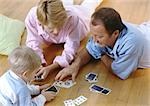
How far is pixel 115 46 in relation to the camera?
226 centimetres

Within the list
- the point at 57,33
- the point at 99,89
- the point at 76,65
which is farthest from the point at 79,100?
the point at 57,33

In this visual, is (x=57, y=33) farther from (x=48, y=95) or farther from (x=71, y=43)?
(x=48, y=95)

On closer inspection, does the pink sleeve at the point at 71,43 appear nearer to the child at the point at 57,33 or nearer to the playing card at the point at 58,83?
the child at the point at 57,33

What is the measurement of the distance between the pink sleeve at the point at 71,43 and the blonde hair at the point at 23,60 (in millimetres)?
540

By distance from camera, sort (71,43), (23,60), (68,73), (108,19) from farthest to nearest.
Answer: (71,43)
(68,73)
(108,19)
(23,60)

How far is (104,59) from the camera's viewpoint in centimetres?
243

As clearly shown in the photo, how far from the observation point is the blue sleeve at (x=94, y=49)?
2.41 metres

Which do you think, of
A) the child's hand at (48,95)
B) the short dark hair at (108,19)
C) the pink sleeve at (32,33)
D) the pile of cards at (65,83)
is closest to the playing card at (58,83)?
the pile of cards at (65,83)

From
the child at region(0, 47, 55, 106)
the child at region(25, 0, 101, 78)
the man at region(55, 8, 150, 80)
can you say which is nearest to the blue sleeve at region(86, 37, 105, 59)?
the man at region(55, 8, 150, 80)

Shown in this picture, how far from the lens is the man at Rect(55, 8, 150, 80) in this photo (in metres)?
2.16

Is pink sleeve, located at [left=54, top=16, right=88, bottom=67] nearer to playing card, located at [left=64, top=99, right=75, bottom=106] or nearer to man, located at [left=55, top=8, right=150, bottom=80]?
man, located at [left=55, top=8, right=150, bottom=80]

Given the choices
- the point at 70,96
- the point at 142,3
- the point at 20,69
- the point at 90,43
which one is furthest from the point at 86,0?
the point at 20,69

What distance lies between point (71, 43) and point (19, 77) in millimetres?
662

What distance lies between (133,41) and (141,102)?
15.0 inches
